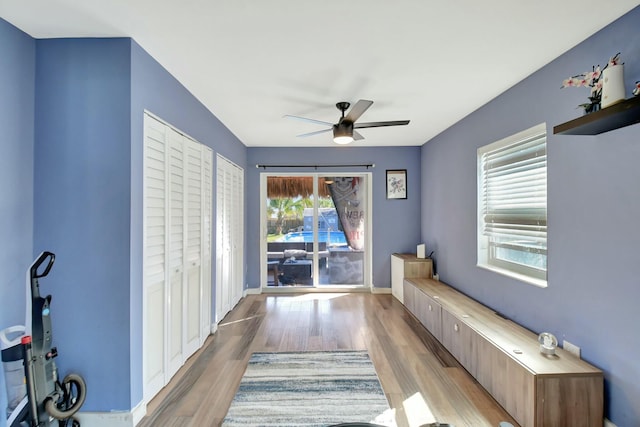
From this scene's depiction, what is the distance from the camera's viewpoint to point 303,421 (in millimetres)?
2109

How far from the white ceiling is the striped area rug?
8.69 feet

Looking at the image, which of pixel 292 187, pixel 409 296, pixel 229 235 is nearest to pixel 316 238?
pixel 292 187

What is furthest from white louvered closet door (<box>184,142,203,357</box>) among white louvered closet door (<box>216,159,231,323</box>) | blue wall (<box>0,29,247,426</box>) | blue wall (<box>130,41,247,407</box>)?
blue wall (<box>0,29,247,426</box>)

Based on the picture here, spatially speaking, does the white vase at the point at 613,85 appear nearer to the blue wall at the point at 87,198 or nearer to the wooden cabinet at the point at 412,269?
the blue wall at the point at 87,198

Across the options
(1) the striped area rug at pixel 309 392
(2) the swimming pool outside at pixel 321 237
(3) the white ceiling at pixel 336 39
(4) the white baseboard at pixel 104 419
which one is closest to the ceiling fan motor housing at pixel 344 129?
(3) the white ceiling at pixel 336 39

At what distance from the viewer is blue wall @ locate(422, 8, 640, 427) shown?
1.78 metres

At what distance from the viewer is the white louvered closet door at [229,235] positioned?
3947mm

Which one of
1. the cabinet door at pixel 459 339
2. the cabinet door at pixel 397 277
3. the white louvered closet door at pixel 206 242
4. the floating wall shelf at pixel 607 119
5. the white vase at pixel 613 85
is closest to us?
the floating wall shelf at pixel 607 119

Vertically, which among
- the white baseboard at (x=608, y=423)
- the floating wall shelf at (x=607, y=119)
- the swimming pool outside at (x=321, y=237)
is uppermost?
the floating wall shelf at (x=607, y=119)

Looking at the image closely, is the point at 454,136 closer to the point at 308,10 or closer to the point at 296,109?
the point at 296,109

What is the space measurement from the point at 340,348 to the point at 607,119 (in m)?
2.87

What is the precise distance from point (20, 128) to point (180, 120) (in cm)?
110

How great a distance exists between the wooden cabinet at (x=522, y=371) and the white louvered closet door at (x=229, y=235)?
110 inches

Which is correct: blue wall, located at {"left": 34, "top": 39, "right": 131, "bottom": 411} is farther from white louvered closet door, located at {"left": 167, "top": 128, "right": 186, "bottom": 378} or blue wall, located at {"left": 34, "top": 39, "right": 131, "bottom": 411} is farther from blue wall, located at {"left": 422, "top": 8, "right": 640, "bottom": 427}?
blue wall, located at {"left": 422, "top": 8, "right": 640, "bottom": 427}
